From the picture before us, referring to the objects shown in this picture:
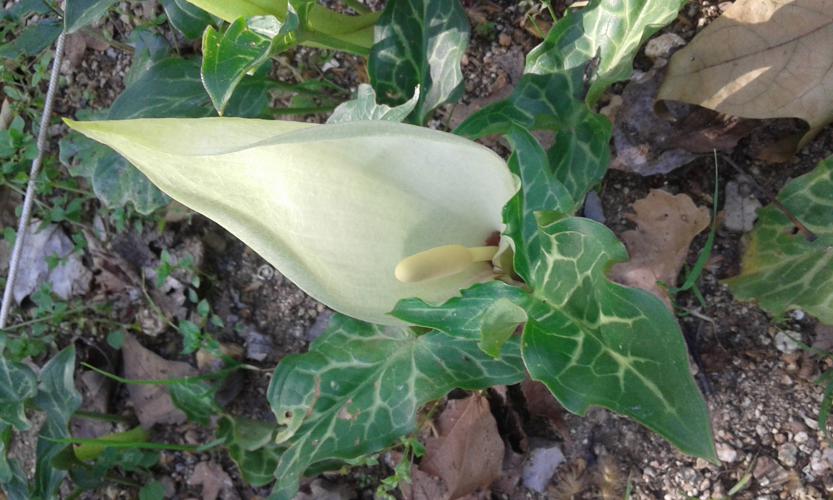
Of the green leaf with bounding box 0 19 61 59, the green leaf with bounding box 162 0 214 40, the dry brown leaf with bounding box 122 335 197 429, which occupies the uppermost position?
the green leaf with bounding box 162 0 214 40

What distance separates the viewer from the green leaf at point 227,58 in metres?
0.94

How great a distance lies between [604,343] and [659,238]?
1.56 feet

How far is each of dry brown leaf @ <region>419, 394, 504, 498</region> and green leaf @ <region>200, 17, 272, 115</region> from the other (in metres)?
0.69

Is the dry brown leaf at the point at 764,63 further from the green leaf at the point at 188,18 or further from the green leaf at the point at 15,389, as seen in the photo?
the green leaf at the point at 15,389

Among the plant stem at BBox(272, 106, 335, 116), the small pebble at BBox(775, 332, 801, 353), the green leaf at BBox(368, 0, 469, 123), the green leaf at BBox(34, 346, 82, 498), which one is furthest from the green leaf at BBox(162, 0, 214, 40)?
the small pebble at BBox(775, 332, 801, 353)

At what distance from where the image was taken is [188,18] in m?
1.28

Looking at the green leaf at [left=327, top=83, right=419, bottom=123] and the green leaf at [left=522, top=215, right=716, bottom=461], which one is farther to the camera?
the green leaf at [left=327, top=83, right=419, bottom=123]

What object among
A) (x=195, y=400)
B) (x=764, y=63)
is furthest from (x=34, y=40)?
(x=764, y=63)

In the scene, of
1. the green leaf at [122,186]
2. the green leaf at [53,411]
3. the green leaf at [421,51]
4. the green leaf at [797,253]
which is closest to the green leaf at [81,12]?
the green leaf at [122,186]

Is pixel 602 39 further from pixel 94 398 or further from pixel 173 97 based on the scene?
pixel 94 398

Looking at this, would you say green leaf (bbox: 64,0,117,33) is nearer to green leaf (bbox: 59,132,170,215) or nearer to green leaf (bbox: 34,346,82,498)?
green leaf (bbox: 59,132,170,215)

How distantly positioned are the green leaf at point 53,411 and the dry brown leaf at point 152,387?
232 mm

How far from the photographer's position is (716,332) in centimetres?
118

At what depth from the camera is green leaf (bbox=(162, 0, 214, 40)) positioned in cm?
128
